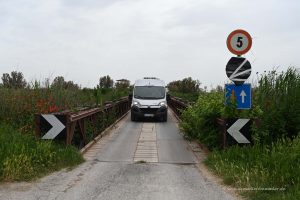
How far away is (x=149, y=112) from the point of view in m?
22.9

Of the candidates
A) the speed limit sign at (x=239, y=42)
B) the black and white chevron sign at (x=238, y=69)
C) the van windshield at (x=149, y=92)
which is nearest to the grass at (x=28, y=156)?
the black and white chevron sign at (x=238, y=69)

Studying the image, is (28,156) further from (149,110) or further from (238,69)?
(149,110)

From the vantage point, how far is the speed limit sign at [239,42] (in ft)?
33.0

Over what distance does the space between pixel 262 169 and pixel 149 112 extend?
15.5 meters

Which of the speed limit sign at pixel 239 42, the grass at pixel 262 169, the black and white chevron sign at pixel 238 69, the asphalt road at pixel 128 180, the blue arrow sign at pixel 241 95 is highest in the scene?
the speed limit sign at pixel 239 42

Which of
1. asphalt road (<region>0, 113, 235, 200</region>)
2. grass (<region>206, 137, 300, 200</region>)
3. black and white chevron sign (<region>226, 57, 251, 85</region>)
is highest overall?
black and white chevron sign (<region>226, 57, 251, 85</region>)

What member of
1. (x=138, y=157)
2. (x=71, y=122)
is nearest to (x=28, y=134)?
(x=71, y=122)

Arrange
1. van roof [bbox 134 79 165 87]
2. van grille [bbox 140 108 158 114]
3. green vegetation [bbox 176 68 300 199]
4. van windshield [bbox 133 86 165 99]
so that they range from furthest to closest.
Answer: van roof [bbox 134 79 165 87] → van windshield [bbox 133 86 165 99] → van grille [bbox 140 108 158 114] → green vegetation [bbox 176 68 300 199]

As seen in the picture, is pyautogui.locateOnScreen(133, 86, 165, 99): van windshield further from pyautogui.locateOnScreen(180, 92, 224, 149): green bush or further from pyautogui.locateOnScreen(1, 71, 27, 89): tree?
pyautogui.locateOnScreen(180, 92, 224, 149): green bush

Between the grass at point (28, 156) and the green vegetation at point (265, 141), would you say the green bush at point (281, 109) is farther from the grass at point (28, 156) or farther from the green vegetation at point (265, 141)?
the grass at point (28, 156)

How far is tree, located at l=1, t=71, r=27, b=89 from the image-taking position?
14.0 meters

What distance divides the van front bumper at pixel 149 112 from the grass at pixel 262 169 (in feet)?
43.3

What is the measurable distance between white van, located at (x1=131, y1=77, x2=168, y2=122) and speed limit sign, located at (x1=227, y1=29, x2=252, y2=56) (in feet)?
42.1

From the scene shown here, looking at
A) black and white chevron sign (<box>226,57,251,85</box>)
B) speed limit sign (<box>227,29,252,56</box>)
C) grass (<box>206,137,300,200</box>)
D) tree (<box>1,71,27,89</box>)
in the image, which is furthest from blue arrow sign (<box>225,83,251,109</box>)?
tree (<box>1,71,27,89</box>)
